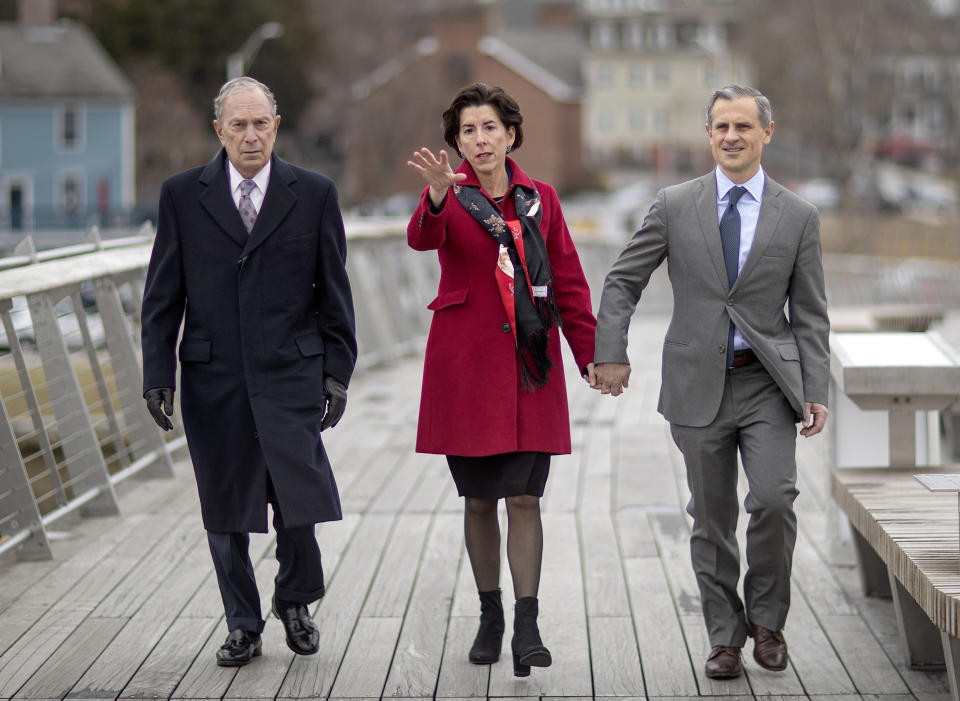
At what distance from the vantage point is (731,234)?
470cm

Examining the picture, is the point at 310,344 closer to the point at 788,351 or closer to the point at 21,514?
the point at 788,351

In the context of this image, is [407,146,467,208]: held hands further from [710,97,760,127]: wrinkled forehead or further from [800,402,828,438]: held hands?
[800,402,828,438]: held hands

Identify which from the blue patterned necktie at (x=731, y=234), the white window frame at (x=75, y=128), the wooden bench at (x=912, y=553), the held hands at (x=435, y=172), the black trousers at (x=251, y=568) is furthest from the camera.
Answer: the white window frame at (x=75, y=128)

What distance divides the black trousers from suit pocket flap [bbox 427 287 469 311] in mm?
786

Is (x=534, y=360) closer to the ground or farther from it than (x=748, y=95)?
closer to the ground

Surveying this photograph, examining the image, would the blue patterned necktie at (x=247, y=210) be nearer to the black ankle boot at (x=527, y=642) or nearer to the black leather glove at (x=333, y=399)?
the black leather glove at (x=333, y=399)

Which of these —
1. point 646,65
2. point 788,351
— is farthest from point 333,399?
point 646,65

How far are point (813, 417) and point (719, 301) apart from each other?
45 centimetres

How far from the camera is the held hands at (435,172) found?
4465 mm

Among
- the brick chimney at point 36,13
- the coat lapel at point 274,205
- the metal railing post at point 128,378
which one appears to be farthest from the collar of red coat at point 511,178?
the brick chimney at point 36,13

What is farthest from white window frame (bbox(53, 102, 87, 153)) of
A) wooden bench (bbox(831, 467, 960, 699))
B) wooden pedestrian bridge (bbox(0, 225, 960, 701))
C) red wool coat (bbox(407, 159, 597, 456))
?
red wool coat (bbox(407, 159, 597, 456))

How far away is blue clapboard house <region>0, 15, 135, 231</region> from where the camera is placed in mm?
52688

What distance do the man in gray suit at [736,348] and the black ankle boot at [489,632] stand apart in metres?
0.66

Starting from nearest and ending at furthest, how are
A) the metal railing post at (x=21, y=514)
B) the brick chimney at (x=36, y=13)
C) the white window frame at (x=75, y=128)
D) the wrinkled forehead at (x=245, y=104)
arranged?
1. the wrinkled forehead at (x=245, y=104)
2. the metal railing post at (x=21, y=514)
3. the white window frame at (x=75, y=128)
4. the brick chimney at (x=36, y=13)
